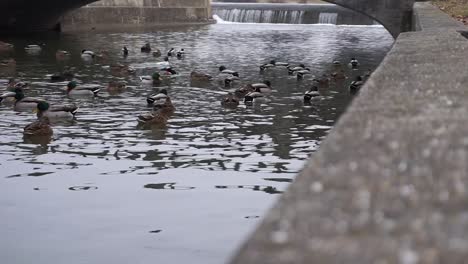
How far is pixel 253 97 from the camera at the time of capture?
16719 millimetres

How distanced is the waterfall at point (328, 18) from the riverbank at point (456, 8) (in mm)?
22943

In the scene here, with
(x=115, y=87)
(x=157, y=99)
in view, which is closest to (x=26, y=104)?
(x=157, y=99)

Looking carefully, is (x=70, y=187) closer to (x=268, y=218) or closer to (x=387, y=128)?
(x=387, y=128)

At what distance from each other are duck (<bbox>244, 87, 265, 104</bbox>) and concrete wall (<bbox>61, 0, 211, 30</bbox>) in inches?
1216

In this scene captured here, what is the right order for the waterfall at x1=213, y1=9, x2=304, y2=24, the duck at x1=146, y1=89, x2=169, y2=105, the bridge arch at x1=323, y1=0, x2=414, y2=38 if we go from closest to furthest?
1. the duck at x1=146, y1=89, x2=169, y2=105
2. the bridge arch at x1=323, y1=0, x2=414, y2=38
3. the waterfall at x1=213, y1=9, x2=304, y2=24

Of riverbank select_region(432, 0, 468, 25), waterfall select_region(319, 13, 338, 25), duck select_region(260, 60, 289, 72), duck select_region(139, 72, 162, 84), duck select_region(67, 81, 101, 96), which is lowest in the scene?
waterfall select_region(319, 13, 338, 25)

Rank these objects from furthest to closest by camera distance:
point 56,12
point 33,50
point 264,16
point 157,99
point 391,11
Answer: point 264,16 < point 56,12 < point 391,11 < point 33,50 < point 157,99

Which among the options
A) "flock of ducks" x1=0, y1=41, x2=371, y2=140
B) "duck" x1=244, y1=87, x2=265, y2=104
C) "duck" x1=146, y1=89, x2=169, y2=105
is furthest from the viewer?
"duck" x1=244, y1=87, x2=265, y2=104

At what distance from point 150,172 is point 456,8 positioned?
1720 centimetres

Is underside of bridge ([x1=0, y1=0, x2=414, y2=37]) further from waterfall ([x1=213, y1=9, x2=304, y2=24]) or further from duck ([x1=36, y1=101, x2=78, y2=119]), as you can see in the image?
duck ([x1=36, y1=101, x2=78, y2=119])

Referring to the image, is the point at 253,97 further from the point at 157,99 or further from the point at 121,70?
the point at 121,70

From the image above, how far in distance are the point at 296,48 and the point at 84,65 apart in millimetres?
10961

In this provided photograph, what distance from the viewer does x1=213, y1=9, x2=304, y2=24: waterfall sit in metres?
51.6

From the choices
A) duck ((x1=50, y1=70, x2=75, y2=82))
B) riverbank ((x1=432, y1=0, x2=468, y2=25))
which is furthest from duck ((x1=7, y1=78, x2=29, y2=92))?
riverbank ((x1=432, y1=0, x2=468, y2=25))
